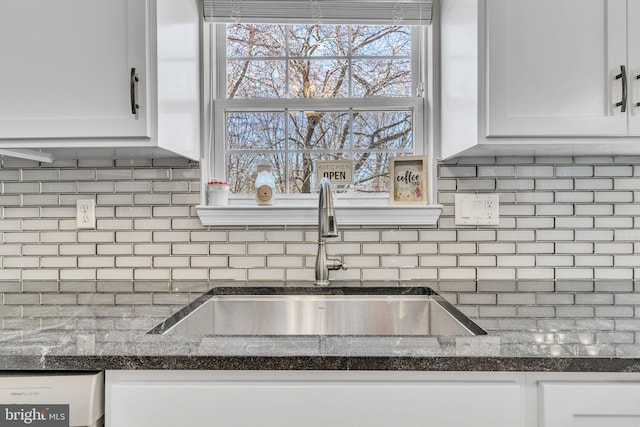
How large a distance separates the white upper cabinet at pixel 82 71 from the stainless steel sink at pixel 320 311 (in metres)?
0.63

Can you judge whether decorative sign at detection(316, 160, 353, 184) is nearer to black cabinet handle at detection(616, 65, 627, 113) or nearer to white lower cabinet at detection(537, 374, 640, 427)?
black cabinet handle at detection(616, 65, 627, 113)

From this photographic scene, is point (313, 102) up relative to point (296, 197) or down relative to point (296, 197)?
up

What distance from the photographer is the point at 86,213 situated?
173cm

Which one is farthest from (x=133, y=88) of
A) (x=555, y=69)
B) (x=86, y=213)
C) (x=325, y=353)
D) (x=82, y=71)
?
(x=555, y=69)

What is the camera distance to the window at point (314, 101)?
6.08 ft

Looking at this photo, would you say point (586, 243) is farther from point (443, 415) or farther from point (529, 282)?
point (443, 415)

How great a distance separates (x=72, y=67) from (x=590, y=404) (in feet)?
5.26

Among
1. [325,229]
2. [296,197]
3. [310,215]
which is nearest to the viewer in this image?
[325,229]

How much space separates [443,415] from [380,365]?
18 centimetres

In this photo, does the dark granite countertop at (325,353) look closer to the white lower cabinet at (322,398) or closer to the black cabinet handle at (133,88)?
the white lower cabinet at (322,398)

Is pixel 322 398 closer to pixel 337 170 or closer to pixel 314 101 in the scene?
pixel 337 170

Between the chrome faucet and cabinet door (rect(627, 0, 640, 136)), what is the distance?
0.94m

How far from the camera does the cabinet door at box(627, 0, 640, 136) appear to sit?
1.31 metres

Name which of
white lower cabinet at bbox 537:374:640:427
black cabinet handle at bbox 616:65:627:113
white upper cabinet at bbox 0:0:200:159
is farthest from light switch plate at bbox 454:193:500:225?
white upper cabinet at bbox 0:0:200:159
